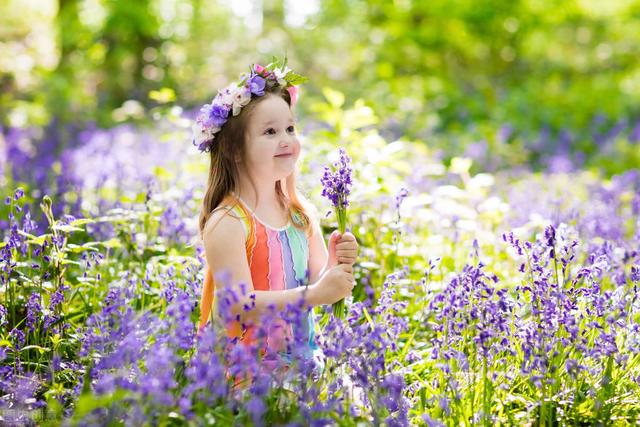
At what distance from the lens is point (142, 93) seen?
12836 millimetres

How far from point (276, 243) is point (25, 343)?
1.09 meters

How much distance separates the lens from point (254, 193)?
114 inches

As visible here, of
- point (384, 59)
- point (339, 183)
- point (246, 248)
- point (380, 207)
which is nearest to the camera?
point (339, 183)

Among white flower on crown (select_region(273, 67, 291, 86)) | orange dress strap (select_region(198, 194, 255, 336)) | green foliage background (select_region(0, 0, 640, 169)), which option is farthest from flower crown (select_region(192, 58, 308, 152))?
green foliage background (select_region(0, 0, 640, 169))

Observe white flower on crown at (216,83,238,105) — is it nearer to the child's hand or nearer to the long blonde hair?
the long blonde hair

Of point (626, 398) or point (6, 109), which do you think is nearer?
point (626, 398)

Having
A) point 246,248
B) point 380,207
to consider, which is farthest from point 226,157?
point 380,207

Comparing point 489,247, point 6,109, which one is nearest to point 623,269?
point 489,247

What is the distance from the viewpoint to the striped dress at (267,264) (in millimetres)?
2740

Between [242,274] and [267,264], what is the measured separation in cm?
19

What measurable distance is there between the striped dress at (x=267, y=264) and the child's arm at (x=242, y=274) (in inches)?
2.9

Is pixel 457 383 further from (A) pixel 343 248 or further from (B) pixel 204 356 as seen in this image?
(B) pixel 204 356

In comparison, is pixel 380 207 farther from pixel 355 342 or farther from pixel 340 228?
pixel 355 342

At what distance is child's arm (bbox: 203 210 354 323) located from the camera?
8.38 ft
